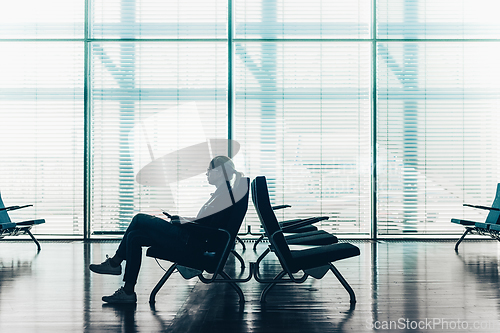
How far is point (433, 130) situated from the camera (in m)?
5.61

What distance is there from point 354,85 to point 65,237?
4691mm

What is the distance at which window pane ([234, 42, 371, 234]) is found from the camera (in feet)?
18.4

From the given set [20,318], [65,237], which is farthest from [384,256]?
[65,237]

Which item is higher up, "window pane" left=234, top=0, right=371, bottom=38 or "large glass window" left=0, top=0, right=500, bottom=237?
"window pane" left=234, top=0, right=371, bottom=38

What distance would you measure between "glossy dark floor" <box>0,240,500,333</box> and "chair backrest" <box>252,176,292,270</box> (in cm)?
38

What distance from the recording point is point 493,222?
487cm

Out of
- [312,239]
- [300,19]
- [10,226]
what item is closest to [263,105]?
[300,19]

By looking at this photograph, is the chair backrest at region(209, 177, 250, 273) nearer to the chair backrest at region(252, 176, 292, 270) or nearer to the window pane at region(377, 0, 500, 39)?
the chair backrest at region(252, 176, 292, 270)

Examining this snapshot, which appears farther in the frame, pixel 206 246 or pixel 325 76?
pixel 325 76

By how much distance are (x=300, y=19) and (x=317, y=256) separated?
159 inches

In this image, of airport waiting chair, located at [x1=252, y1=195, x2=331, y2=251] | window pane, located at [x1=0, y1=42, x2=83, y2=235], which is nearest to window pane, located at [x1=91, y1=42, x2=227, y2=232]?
window pane, located at [x1=0, y1=42, x2=83, y2=235]

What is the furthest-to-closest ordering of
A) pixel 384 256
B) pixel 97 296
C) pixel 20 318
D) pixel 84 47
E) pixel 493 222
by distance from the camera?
1. pixel 84 47
2. pixel 493 222
3. pixel 384 256
4. pixel 97 296
5. pixel 20 318

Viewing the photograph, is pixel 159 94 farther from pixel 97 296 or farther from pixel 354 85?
pixel 97 296

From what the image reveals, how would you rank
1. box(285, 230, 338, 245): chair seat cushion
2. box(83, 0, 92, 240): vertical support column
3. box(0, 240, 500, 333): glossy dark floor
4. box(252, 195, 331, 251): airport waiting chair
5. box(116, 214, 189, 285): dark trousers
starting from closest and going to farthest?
box(0, 240, 500, 333): glossy dark floor
box(116, 214, 189, 285): dark trousers
box(252, 195, 331, 251): airport waiting chair
box(285, 230, 338, 245): chair seat cushion
box(83, 0, 92, 240): vertical support column
